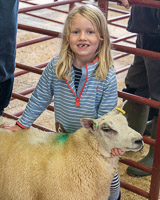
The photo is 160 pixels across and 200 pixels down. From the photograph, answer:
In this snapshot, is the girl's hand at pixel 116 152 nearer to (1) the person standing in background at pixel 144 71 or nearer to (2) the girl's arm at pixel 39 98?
(2) the girl's arm at pixel 39 98

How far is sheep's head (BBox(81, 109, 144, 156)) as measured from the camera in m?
1.58

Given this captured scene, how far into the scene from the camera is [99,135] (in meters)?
1.66

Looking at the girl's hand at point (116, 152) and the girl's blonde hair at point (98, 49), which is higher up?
the girl's blonde hair at point (98, 49)

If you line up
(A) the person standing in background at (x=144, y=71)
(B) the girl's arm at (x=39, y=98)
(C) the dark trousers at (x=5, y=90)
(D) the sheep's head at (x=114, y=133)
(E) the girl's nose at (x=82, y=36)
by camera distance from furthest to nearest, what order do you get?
(A) the person standing in background at (x=144, y=71) → (C) the dark trousers at (x=5, y=90) → (B) the girl's arm at (x=39, y=98) → (E) the girl's nose at (x=82, y=36) → (D) the sheep's head at (x=114, y=133)

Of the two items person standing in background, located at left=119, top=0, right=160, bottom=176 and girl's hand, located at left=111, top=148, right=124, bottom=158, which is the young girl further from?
person standing in background, located at left=119, top=0, right=160, bottom=176

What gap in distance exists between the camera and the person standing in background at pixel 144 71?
2.42 m

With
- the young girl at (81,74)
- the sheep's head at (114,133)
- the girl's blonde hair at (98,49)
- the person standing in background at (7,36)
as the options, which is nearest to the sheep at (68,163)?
the sheep's head at (114,133)

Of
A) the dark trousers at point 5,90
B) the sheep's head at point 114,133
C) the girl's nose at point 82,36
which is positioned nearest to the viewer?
the sheep's head at point 114,133

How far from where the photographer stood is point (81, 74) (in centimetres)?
182

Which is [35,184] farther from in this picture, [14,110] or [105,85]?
[14,110]

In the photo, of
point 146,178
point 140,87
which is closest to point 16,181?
point 146,178

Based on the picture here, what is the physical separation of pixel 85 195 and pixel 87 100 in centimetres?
41

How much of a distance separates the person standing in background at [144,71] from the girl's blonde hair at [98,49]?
27.1 inches

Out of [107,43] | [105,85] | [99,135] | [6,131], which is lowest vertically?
[6,131]
